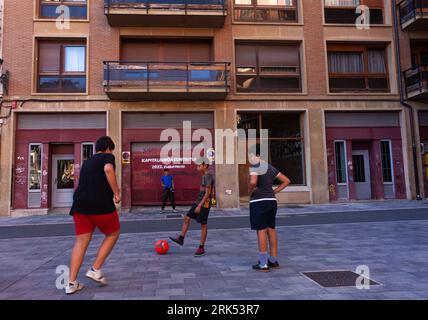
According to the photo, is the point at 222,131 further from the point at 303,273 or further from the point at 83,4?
the point at 303,273

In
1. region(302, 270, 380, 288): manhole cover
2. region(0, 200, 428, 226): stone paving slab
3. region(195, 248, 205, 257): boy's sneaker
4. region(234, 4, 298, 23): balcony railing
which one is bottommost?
region(302, 270, 380, 288): manhole cover

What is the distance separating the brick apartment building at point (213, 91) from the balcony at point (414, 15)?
0.10 meters

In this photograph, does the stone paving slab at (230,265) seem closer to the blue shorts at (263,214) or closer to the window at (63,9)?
the blue shorts at (263,214)

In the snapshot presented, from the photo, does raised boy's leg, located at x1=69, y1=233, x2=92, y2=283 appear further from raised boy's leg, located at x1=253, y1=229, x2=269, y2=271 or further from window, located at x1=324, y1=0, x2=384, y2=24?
window, located at x1=324, y1=0, x2=384, y2=24

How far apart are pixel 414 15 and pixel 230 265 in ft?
51.7

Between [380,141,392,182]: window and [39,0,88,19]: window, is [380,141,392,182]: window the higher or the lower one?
the lower one

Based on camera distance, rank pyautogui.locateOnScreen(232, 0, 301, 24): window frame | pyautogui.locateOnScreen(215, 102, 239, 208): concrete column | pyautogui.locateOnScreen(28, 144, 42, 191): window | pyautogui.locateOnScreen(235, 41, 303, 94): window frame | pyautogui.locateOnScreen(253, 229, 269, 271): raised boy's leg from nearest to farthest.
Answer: pyautogui.locateOnScreen(253, 229, 269, 271): raised boy's leg
pyautogui.locateOnScreen(28, 144, 42, 191): window
pyautogui.locateOnScreen(215, 102, 239, 208): concrete column
pyautogui.locateOnScreen(235, 41, 303, 94): window frame
pyautogui.locateOnScreen(232, 0, 301, 24): window frame

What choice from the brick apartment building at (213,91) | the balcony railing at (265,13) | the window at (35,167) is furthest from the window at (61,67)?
the balcony railing at (265,13)

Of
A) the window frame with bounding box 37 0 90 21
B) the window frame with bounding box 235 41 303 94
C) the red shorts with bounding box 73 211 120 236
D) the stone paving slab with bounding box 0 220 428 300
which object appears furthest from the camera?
the window frame with bounding box 235 41 303 94

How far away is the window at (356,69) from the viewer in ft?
54.5

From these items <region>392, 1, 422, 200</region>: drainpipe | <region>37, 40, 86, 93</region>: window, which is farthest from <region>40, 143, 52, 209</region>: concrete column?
<region>392, 1, 422, 200</region>: drainpipe

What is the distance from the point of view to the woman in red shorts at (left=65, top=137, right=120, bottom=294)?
4.28 meters

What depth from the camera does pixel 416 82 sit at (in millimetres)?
15852

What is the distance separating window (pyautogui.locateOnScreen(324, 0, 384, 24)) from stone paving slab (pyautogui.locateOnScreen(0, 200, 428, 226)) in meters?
8.72
